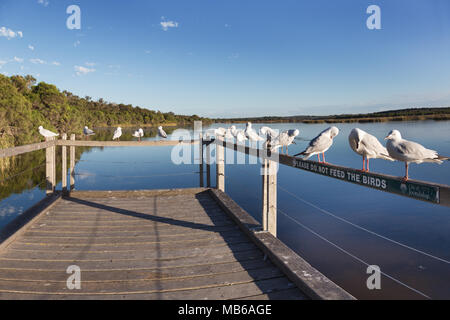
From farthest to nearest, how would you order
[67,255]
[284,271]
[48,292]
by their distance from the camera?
1. [67,255]
2. [284,271]
3. [48,292]

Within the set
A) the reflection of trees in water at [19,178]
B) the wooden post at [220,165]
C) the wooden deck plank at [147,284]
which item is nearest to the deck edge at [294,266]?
the wooden deck plank at [147,284]

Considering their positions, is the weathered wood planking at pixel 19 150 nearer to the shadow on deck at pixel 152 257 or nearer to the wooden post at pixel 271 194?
the shadow on deck at pixel 152 257

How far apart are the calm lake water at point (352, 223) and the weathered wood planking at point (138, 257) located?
831 millimetres

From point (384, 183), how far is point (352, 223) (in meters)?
5.83

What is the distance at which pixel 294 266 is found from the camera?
7.84ft

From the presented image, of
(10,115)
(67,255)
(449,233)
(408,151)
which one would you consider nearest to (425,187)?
(408,151)

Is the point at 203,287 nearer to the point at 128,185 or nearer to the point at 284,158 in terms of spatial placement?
the point at 284,158

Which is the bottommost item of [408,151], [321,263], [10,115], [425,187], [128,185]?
[321,263]

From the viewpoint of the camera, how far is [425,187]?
1635mm

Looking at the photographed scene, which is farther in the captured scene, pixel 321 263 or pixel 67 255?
pixel 321 263

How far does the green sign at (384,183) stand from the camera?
162 cm

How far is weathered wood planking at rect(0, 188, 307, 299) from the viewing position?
222 cm

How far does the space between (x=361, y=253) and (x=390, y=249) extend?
1.04 m
